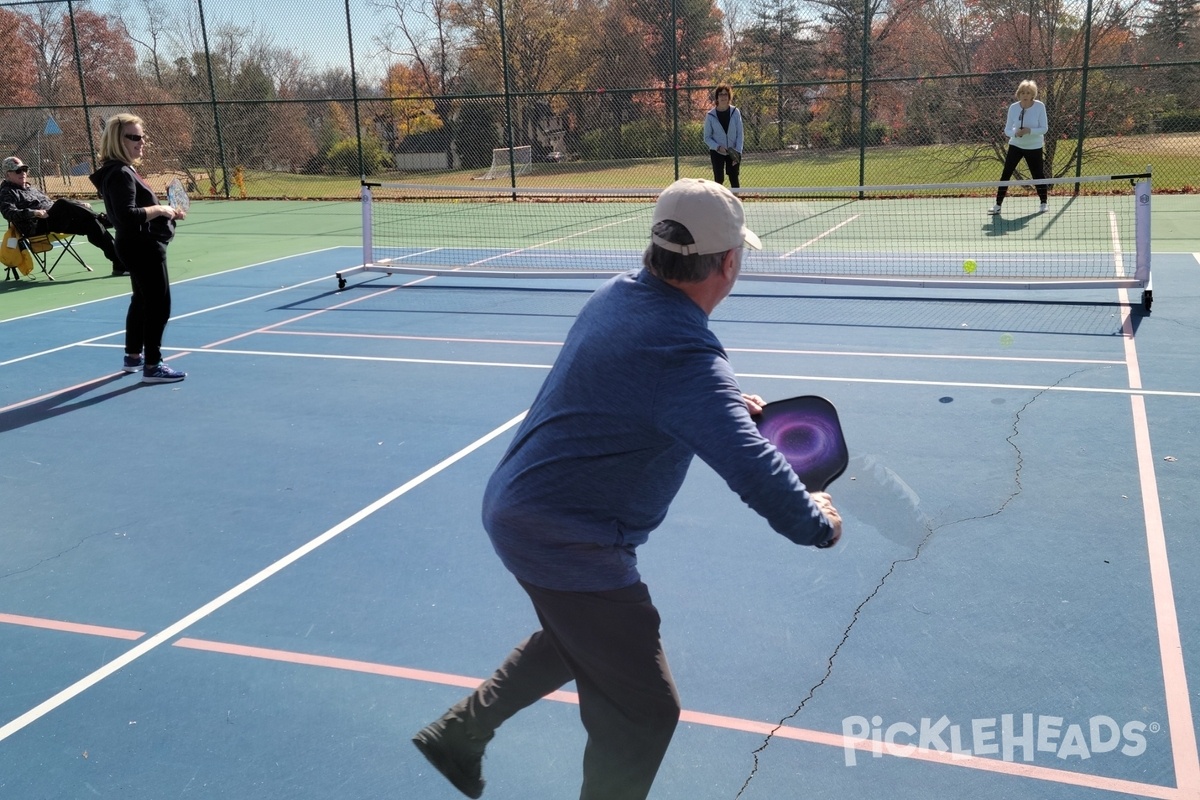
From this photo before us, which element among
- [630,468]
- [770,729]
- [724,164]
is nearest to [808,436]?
[630,468]

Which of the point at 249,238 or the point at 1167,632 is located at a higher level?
the point at 249,238

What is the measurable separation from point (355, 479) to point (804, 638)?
299 centimetres

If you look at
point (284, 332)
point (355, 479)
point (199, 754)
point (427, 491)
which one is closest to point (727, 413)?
point (199, 754)

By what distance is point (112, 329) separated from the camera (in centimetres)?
1050

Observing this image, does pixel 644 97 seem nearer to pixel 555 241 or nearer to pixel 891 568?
pixel 555 241

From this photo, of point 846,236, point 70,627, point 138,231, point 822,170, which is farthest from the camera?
point 822,170

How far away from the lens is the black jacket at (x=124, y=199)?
7.71 meters

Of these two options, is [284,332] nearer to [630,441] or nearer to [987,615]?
[987,615]

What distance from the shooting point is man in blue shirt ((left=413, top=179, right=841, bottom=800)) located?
7.59ft

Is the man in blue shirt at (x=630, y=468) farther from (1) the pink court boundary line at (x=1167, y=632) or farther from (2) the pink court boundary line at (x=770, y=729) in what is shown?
(1) the pink court boundary line at (x=1167, y=632)

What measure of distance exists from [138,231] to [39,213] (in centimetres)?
661

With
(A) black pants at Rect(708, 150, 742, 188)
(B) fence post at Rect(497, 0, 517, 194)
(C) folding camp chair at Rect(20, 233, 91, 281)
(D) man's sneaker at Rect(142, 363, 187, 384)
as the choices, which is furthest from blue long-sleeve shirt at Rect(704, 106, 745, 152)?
(D) man's sneaker at Rect(142, 363, 187, 384)

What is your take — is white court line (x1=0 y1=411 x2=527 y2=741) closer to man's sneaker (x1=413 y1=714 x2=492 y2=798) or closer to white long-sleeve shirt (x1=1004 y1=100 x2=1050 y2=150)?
man's sneaker (x1=413 y1=714 x2=492 y2=798)

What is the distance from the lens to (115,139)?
25.0 feet
